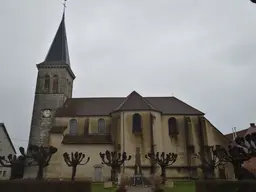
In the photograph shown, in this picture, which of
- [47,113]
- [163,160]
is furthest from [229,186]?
[47,113]

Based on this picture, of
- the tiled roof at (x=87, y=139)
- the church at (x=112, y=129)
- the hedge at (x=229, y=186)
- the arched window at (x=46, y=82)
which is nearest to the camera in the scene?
the hedge at (x=229, y=186)

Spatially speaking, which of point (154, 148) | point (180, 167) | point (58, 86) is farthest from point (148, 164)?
point (58, 86)

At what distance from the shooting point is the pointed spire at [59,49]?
39844 mm

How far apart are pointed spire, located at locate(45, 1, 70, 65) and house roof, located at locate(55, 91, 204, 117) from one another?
6.73 m

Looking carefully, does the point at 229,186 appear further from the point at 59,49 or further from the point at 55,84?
the point at 59,49

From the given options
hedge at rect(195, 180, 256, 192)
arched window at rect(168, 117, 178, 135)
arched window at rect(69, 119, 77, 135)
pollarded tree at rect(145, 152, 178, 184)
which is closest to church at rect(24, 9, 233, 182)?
arched window at rect(69, 119, 77, 135)

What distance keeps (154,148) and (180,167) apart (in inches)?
157

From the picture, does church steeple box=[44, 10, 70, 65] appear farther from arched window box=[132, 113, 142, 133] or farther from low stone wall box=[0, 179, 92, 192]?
low stone wall box=[0, 179, 92, 192]

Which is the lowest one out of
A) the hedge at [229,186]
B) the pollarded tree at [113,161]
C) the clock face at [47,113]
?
the hedge at [229,186]

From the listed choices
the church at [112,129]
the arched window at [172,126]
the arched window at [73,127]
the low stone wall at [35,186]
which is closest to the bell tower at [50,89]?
the church at [112,129]

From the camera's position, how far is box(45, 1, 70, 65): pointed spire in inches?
1569

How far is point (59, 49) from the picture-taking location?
40906mm

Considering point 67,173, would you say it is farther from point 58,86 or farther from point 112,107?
point 58,86

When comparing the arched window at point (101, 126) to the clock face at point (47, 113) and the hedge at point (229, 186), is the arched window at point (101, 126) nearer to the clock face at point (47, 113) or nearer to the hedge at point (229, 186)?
the clock face at point (47, 113)
